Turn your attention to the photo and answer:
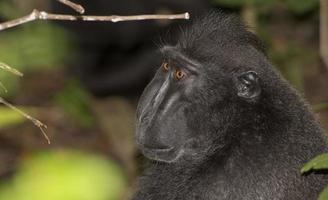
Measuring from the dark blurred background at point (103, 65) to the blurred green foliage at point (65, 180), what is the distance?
660 centimetres

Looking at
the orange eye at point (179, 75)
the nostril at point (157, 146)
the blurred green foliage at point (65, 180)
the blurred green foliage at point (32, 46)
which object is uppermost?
the blurred green foliage at point (65, 180)

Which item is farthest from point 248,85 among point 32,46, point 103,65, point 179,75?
point 103,65

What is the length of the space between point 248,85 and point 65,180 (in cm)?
306

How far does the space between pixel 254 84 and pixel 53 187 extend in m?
3.08

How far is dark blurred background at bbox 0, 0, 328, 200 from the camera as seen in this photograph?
972 cm

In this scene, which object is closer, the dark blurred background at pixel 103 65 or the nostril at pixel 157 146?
the nostril at pixel 157 146

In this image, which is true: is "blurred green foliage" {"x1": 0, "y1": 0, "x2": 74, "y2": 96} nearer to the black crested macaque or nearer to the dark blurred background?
the dark blurred background

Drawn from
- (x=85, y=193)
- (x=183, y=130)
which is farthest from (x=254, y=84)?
(x=85, y=193)

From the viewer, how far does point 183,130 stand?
469cm

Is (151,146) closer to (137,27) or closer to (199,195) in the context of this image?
(199,195)

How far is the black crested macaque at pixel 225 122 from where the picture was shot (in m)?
4.54

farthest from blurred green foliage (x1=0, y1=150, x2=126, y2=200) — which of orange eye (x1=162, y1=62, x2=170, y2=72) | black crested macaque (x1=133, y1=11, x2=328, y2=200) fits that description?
orange eye (x1=162, y1=62, x2=170, y2=72)

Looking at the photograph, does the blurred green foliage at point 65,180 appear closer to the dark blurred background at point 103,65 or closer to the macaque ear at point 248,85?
the macaque ear at point 248,85

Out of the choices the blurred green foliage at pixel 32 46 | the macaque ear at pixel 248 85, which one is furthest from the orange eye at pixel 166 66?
the blurred green foliage at pixel 32 46
